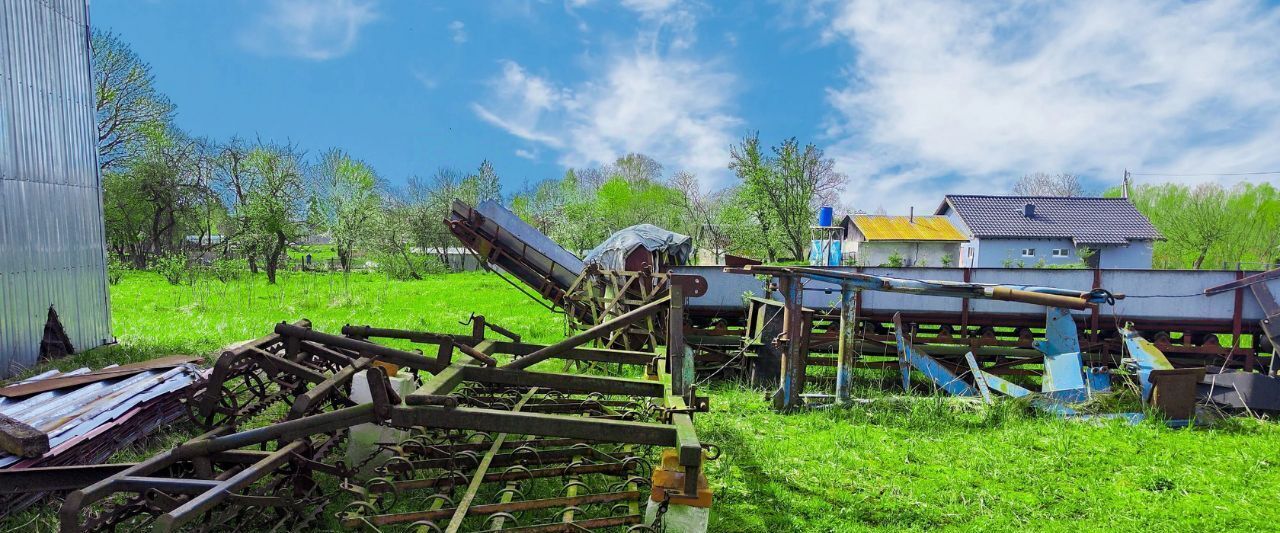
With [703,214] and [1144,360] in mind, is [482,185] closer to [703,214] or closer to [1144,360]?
[703,214]

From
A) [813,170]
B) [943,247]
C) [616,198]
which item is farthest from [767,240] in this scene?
[616,198]

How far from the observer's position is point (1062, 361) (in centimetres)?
647

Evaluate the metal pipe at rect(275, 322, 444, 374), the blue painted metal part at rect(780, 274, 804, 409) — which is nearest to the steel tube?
the metal pipe at rect(275, 322, 444, 374)

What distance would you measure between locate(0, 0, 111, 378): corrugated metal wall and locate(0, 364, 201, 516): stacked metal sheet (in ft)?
8.77

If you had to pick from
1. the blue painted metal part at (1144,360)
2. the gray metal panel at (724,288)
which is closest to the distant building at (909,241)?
the blue painted metal part at (1144,360)

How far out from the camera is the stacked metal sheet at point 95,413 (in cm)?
411

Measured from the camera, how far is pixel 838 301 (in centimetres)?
816

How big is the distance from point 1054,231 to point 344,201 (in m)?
38.1

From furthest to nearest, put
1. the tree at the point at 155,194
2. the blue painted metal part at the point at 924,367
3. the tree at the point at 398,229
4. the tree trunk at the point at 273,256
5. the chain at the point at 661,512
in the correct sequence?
1. the tree at the point at 398,229
2. the tree at the point at 155,194
3. the tree trunk at the point at 273,256
4. the blue painted metal part at the point at 924,367
5. the chain at the point at 661,512

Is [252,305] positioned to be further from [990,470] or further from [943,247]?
[943,247]

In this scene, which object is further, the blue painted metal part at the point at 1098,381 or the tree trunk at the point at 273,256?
the tree trunk at the point at 273,256

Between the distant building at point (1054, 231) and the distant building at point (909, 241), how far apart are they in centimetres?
110

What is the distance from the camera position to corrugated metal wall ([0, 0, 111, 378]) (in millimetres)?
7539

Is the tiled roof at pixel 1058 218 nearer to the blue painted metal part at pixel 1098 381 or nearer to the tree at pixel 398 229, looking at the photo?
the blue painted metal part at pixel 1098 381
